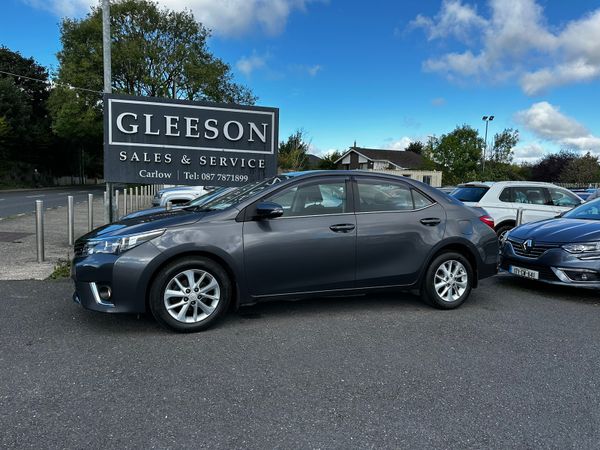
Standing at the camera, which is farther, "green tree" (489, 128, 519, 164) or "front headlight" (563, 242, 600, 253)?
"green tree" (489, 128, 519, 164)

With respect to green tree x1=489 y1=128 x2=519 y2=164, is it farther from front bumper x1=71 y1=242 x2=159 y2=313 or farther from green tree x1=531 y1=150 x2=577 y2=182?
front bumper x1=71 y1=242 x2=159 y2=313

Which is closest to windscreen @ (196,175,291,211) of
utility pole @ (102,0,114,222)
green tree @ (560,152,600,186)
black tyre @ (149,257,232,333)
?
black tyre @ (149,257,232,333)

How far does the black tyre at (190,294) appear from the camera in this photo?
4.16 m

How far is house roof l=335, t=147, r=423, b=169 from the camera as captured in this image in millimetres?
54969

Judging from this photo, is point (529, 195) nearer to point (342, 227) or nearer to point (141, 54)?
point (342, 227)

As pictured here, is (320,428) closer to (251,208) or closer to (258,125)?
(251,208)

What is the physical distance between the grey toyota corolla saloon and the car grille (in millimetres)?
1063

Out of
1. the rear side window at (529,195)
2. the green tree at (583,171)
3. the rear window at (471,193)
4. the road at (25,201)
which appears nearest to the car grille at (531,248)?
the rear window at (471,193)

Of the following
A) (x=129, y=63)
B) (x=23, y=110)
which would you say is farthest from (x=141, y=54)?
(x=23, y=110)

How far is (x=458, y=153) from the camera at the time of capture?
135 ft

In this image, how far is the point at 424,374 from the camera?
3.51 m

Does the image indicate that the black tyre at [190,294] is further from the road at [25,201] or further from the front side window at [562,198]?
the road at [25,201]

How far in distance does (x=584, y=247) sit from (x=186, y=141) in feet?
20.9

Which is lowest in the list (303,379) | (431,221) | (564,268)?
(303,379)
